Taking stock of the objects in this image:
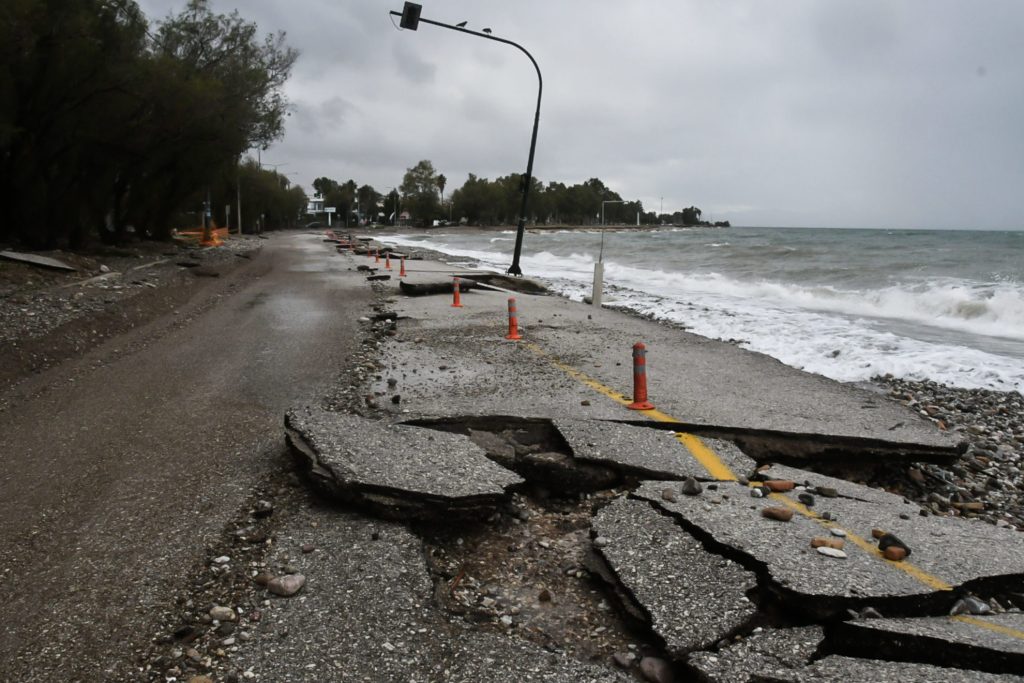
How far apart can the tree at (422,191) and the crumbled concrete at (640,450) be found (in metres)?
161

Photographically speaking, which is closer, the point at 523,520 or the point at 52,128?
the point at 523,520

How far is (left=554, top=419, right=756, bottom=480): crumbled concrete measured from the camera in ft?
16.2

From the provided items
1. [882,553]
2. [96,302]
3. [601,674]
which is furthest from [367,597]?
[96,302]

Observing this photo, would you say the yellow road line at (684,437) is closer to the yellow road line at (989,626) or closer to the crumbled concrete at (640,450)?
the crumbled concrete at (640,450)

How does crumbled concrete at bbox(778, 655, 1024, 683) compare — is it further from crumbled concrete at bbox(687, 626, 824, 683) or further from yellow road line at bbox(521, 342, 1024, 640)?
Result: yellow road line at bbox(521, 342, 1024, 640)

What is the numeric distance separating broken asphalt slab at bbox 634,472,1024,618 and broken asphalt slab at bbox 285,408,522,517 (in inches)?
38.2

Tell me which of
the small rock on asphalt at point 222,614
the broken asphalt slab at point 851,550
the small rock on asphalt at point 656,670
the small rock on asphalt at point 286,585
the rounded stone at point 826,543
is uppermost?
the rounded stone at point 826,543

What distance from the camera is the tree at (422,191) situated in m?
164

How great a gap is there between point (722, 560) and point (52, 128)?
23.0m

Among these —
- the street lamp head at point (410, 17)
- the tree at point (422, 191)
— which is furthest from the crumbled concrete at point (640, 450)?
the tree at point (422, 191)

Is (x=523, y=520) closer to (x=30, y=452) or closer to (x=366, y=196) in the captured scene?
(x=30, y=452)

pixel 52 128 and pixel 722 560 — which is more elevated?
pixel 52 128

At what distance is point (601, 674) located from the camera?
2.98 meters

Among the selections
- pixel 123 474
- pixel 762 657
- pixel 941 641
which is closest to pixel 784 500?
pixel 941 641
